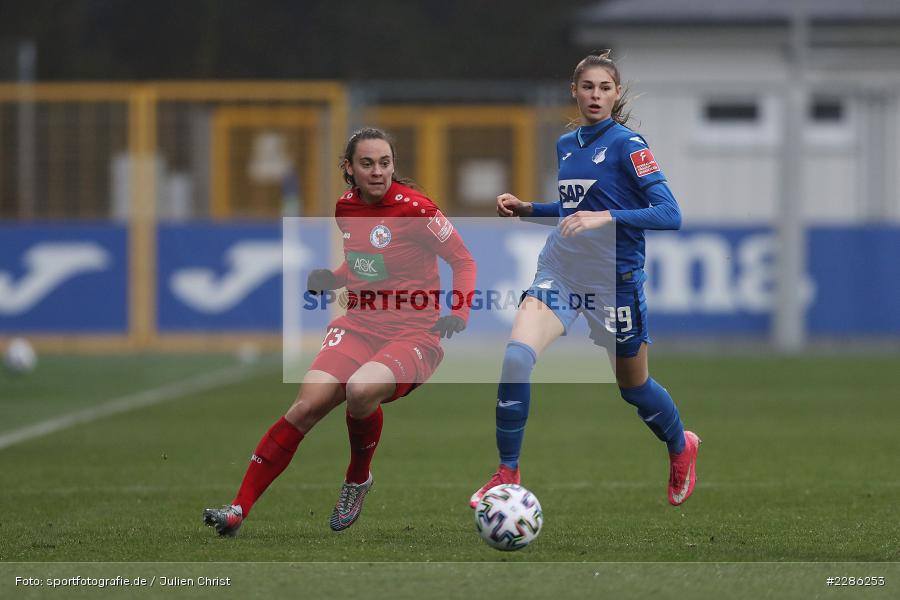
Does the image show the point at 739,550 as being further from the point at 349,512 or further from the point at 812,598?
the point at 349,512

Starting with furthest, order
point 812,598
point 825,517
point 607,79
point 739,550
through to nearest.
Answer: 1. point 825,517
2. point 607,79
3. point 739,550
4. point 812,598

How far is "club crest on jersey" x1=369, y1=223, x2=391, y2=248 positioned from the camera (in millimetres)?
6797

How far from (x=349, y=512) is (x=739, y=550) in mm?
1616

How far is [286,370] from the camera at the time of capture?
17.0 m

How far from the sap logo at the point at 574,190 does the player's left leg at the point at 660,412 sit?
0.68m

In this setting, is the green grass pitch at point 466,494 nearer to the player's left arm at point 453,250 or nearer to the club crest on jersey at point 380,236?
the player's left arm at point 453,250

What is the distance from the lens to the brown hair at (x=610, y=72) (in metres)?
6.86

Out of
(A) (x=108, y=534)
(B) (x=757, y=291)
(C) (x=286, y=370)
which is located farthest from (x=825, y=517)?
(B) (x=757, y=291)

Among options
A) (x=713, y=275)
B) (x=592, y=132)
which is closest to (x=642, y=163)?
(x=592, y=132)

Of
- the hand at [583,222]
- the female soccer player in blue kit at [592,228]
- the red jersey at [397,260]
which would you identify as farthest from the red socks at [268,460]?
the hand at [583,222]

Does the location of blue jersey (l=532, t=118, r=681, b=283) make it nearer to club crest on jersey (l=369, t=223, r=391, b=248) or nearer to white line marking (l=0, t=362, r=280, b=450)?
club crest on jersey (l=369, t=223, r=391, b=248)

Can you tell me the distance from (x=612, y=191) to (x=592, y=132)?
27cm

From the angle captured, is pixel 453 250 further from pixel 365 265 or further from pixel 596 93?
pixel 596 93

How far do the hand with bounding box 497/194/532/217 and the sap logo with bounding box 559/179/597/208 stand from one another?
20 centimetres
